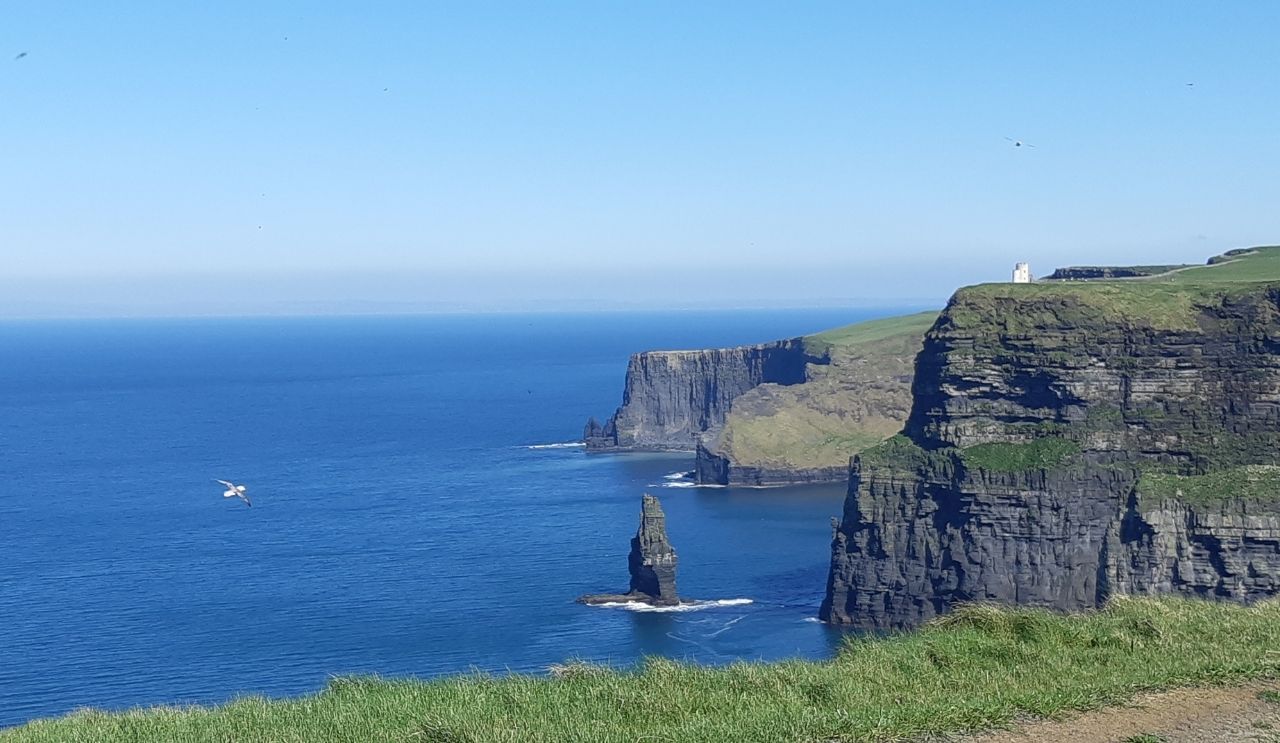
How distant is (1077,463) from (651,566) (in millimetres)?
28357

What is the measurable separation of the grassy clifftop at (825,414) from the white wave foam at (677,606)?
232ft

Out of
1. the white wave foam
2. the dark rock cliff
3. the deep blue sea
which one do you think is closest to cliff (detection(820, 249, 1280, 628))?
the white wave foam

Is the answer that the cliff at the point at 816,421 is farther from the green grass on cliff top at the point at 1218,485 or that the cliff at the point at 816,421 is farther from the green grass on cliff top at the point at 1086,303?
the green grass on cliff top at the point at 1218,485

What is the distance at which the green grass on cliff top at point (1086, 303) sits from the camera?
10019 cm

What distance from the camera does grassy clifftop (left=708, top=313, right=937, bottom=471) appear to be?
175250mm

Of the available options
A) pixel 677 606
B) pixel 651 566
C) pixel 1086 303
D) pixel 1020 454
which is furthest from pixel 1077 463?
pixel 651 566

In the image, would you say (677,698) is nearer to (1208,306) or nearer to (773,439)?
(1208,306)

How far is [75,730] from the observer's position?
22016mm

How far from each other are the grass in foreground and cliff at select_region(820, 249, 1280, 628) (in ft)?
218

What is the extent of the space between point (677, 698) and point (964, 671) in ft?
14.7

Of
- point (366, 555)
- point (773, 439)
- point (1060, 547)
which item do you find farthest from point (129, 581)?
point (773, 439)

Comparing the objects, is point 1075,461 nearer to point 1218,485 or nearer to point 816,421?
point 1218,485

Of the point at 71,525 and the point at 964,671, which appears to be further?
the point at 71,525

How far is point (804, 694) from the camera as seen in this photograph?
21.8 meters
